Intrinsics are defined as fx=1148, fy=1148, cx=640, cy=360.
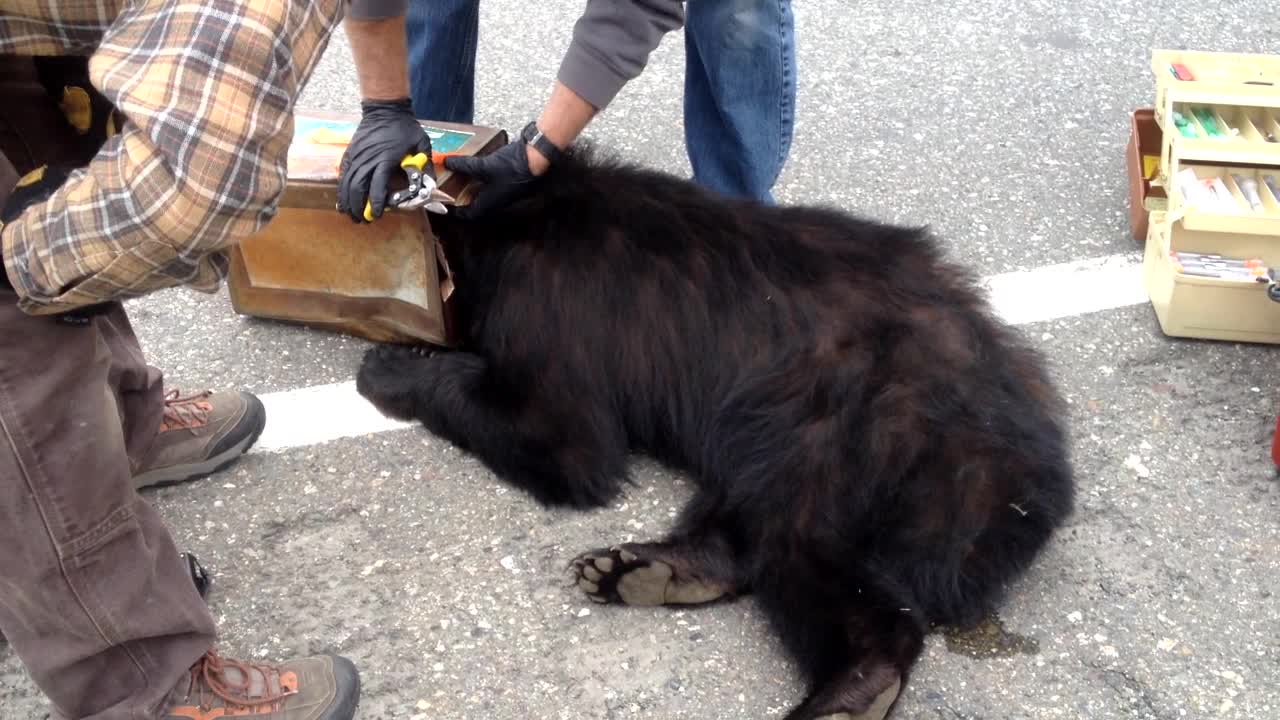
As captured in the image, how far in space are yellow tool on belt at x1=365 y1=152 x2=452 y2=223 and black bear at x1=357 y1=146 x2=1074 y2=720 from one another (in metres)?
0.22

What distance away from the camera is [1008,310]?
3414 mm

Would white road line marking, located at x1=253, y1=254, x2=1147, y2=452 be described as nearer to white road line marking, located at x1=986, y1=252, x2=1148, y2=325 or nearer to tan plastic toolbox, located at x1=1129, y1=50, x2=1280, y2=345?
white road line marking, located at x1=986, y1=252, x2=1148, y2=325

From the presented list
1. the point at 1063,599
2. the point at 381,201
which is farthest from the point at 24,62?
the point at 1063,599

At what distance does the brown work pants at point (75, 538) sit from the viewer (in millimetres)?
1752

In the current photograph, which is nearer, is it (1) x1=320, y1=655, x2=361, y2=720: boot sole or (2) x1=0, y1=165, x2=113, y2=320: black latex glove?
(2) x1=0, y1=165, x2=113, y2=320: black latex glove

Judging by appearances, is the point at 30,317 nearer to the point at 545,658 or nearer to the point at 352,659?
the point at 352,659

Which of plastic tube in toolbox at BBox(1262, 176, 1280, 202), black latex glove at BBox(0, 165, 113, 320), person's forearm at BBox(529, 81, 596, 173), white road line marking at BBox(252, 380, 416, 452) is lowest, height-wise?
white road line marking at BBox(252, 380, 416, 452)

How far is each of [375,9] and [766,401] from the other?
145 cm

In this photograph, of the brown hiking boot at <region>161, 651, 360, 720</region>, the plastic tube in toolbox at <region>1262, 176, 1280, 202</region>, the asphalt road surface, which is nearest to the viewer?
the brown hiking boot at <region>161, 651, 360, 720</region>

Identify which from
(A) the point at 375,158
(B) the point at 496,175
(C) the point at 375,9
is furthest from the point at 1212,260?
Result: (C) the point at 375,9

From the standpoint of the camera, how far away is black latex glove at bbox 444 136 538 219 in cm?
287

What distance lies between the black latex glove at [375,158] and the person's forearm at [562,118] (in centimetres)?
29

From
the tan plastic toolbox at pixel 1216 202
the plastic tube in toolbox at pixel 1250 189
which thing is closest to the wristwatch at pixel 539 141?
the tan plastic toolbox at pixel 1216 202

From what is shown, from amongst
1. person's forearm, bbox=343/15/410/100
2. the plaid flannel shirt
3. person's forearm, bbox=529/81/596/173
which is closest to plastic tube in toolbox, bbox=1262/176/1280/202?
person's forearm, bbox=529/81/596/173
